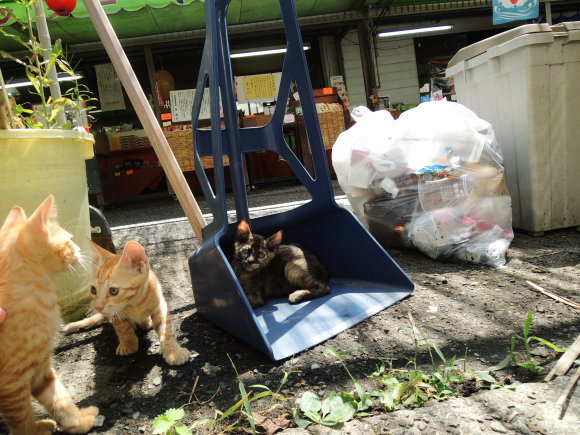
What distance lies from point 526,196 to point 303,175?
126 cm

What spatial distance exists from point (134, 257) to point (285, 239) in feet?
2.39

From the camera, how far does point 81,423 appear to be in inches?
36.9

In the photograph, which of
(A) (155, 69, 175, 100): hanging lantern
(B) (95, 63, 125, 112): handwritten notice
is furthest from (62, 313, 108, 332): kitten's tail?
(B) (95, 63, 125, 112): handwritten notice

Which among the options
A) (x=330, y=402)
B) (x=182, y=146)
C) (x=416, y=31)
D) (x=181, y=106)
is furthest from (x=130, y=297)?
(x=416, y=31)

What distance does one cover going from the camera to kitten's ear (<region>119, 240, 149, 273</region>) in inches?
47.8

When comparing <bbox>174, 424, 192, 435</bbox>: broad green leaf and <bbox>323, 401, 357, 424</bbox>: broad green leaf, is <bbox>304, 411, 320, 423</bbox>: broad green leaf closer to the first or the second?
<bbox>323, 401, 357, 424</bbox>: broad green leaf

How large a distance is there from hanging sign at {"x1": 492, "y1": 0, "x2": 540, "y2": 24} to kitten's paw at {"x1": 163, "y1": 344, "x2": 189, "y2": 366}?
19.5 ft

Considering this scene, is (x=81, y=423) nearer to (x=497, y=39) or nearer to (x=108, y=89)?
(x=497, y=39)

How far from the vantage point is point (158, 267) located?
2.34 meters

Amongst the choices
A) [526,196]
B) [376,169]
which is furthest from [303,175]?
[526,196]

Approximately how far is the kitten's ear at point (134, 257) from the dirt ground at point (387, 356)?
29 cm

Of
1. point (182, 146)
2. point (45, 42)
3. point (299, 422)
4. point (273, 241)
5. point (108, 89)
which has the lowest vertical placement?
point (299, 422)

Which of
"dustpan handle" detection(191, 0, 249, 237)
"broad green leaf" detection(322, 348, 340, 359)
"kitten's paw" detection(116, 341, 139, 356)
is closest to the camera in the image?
"broad green leaf" detection(322, 348, 340, 359)

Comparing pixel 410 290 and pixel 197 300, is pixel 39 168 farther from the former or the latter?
pixel 410 290
